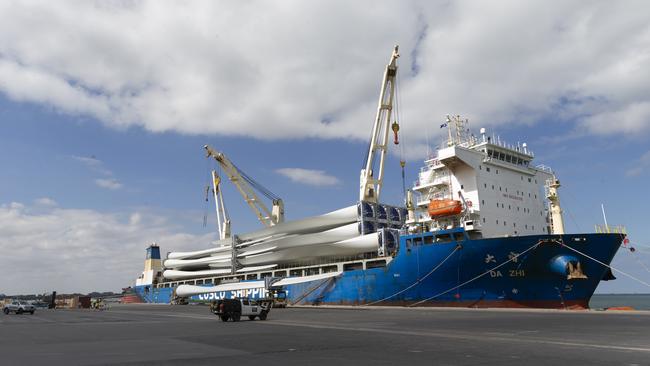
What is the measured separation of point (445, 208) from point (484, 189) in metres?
5.27

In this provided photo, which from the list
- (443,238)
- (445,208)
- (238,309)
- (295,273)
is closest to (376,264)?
(443,238)

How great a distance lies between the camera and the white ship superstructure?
130 ft

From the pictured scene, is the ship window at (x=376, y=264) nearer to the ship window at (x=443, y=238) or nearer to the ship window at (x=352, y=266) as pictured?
the ship window at (x=352, y=266)

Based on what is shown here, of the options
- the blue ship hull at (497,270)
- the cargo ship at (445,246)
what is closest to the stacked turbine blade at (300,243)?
the cargo ship at (445,246)

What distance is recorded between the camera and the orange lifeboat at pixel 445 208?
37.7m

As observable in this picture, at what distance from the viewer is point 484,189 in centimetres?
4100

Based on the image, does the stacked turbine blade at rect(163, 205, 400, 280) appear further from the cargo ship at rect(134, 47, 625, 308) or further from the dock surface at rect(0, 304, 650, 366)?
the dock surface at rect(0, 304, 650, 366)

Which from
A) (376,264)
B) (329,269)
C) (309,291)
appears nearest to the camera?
(376,264)

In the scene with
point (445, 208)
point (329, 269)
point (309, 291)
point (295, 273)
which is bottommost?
point (309, 291)

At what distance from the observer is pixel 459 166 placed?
41.9 metres

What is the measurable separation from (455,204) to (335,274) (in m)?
16.5

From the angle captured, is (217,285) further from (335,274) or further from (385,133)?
(385,133)

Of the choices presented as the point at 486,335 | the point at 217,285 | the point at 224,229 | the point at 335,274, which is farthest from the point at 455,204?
the point at 224,229

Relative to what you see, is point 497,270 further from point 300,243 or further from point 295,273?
point 295,273
